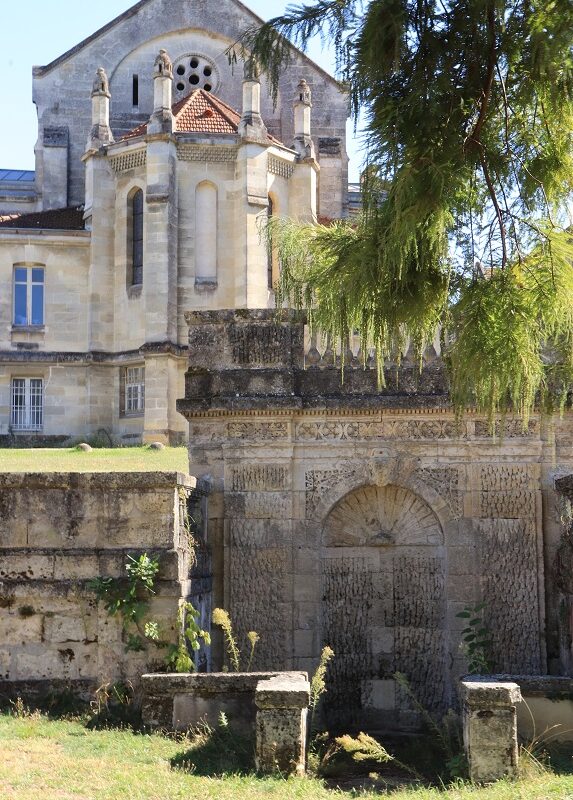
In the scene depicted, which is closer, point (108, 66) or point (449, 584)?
point (449, 584)

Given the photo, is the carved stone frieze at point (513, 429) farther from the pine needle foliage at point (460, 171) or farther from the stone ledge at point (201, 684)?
the pine needle foliage at point (460, 171)

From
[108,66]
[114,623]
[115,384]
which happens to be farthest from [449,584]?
[108,66]

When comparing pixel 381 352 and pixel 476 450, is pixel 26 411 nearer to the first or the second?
pixel 476 450

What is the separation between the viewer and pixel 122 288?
106ft

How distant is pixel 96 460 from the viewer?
79.2ft

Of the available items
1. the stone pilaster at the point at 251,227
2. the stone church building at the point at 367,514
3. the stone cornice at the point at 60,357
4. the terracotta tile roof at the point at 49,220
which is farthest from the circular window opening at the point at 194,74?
the stone church building at the point at 367,514

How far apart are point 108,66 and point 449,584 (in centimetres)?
2943

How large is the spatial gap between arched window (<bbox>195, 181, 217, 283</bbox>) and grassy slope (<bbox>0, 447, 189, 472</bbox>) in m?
5.85

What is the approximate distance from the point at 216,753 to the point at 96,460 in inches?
633

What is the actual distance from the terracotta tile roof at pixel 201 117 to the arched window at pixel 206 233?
1688 mm

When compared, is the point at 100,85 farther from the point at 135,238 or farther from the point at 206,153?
the point at 135,238

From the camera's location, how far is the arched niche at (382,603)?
11.8m

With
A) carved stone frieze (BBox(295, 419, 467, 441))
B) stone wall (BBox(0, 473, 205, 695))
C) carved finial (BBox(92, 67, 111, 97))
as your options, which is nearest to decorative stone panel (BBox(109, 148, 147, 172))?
carved finial (BBox(92, 67, 111, 97))

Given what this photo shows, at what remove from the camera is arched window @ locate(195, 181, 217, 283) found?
31578 millimetres
